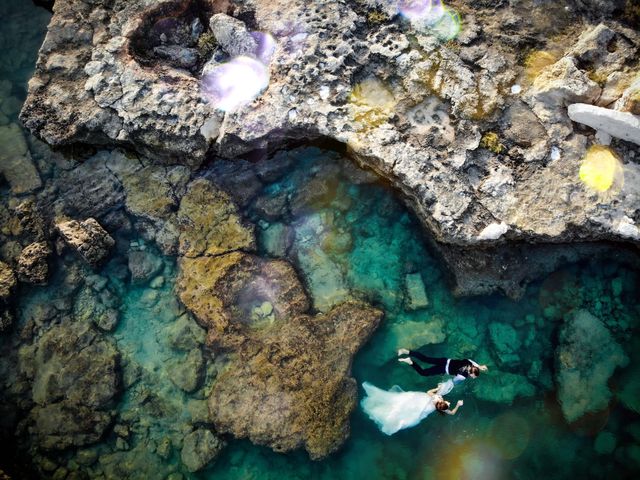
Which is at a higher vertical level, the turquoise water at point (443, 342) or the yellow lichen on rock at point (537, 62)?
the yellow lichen on rock at point (537, 62)

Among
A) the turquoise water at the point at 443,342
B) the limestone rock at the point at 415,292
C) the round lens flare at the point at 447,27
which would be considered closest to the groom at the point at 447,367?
the turquoise water at the point at 443,342

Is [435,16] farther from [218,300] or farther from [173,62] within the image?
[218,300]

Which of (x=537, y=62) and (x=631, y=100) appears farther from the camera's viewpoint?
(x=537, y=62)

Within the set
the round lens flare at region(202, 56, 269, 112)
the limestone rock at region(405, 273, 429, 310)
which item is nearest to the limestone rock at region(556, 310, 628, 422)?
the limestone rock at region(405, 273, 429, 310)

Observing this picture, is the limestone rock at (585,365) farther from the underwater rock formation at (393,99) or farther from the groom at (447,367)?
the underwater rock formation at (393,99)

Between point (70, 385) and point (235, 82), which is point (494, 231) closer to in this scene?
point (235, 82)

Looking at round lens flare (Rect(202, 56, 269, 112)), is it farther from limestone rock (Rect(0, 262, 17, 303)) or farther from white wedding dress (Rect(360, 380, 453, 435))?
white wedding dress (Rect(360, 380, 453, 435))

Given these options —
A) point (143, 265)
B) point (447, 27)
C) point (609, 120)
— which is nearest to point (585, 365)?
point (609, 120)
